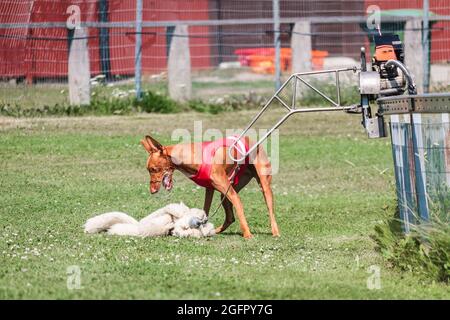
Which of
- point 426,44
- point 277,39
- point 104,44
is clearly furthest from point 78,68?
point 426,44

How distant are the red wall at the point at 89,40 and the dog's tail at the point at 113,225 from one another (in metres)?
8.08

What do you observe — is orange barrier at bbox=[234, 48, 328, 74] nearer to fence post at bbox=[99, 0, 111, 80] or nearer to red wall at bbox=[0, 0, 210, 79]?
red wall at bbox=[0, 0, 210, 79]

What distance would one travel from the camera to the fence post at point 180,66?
20.5 meters

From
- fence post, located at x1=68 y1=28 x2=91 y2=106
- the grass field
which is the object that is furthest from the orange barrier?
fence post, located at x1=68 y1=28 x2=91 y2=106

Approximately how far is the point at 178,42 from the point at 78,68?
240 cm

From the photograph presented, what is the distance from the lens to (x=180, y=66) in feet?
67.8

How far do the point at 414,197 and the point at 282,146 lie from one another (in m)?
8.61

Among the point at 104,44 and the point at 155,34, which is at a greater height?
the point at 155,34

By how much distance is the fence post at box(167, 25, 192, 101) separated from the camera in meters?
20.5

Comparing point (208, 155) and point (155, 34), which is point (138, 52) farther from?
point (208, 155)

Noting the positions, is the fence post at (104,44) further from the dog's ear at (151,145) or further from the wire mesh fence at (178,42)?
the dog's ear at (151,145)

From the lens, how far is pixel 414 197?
848cm

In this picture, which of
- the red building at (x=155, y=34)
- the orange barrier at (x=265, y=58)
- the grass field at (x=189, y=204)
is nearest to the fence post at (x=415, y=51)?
the red building at (x=155, y=34)
